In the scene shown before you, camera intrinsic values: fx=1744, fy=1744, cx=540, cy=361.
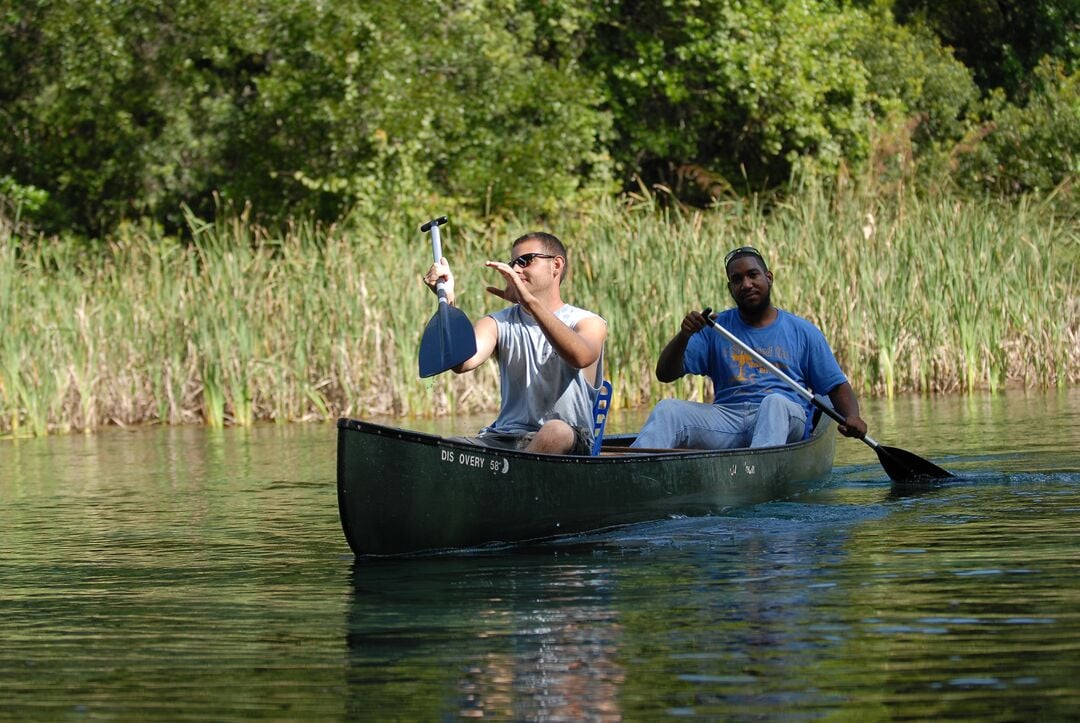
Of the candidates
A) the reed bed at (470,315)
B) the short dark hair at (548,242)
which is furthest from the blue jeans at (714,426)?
the reed bed at (470,315)

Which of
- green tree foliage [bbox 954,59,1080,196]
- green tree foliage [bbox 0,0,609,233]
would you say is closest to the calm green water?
green tree foliage [bbox 0,0,609,233]

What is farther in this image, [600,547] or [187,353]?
[187,353]

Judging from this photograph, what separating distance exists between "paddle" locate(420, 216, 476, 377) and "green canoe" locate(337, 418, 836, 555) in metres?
0.50

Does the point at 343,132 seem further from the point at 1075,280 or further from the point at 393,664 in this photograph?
the point at 393,664

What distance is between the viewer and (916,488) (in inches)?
321

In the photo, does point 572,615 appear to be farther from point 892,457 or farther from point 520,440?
point 892,457

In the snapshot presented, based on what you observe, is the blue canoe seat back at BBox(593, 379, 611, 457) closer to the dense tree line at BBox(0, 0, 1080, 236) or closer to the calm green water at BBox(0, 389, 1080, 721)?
the calm green water at BBox(0, 389, 1080, 721)

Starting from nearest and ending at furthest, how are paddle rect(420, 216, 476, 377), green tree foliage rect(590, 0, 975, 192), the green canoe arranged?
the green canoe → paddle rect(420, 216, 476, 377) → green tree foliage rect(590, 0, 975, 192)

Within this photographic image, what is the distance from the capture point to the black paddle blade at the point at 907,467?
8430mm

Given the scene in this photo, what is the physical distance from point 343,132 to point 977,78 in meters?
13.5

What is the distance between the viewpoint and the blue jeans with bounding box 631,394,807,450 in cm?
810

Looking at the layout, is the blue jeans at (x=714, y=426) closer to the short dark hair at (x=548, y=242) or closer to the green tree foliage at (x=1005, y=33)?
the short dark hair at (x=548, y=242)

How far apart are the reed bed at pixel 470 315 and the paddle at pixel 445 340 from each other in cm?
678

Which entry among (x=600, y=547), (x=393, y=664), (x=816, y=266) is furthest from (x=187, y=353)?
(x=393, y=664)
